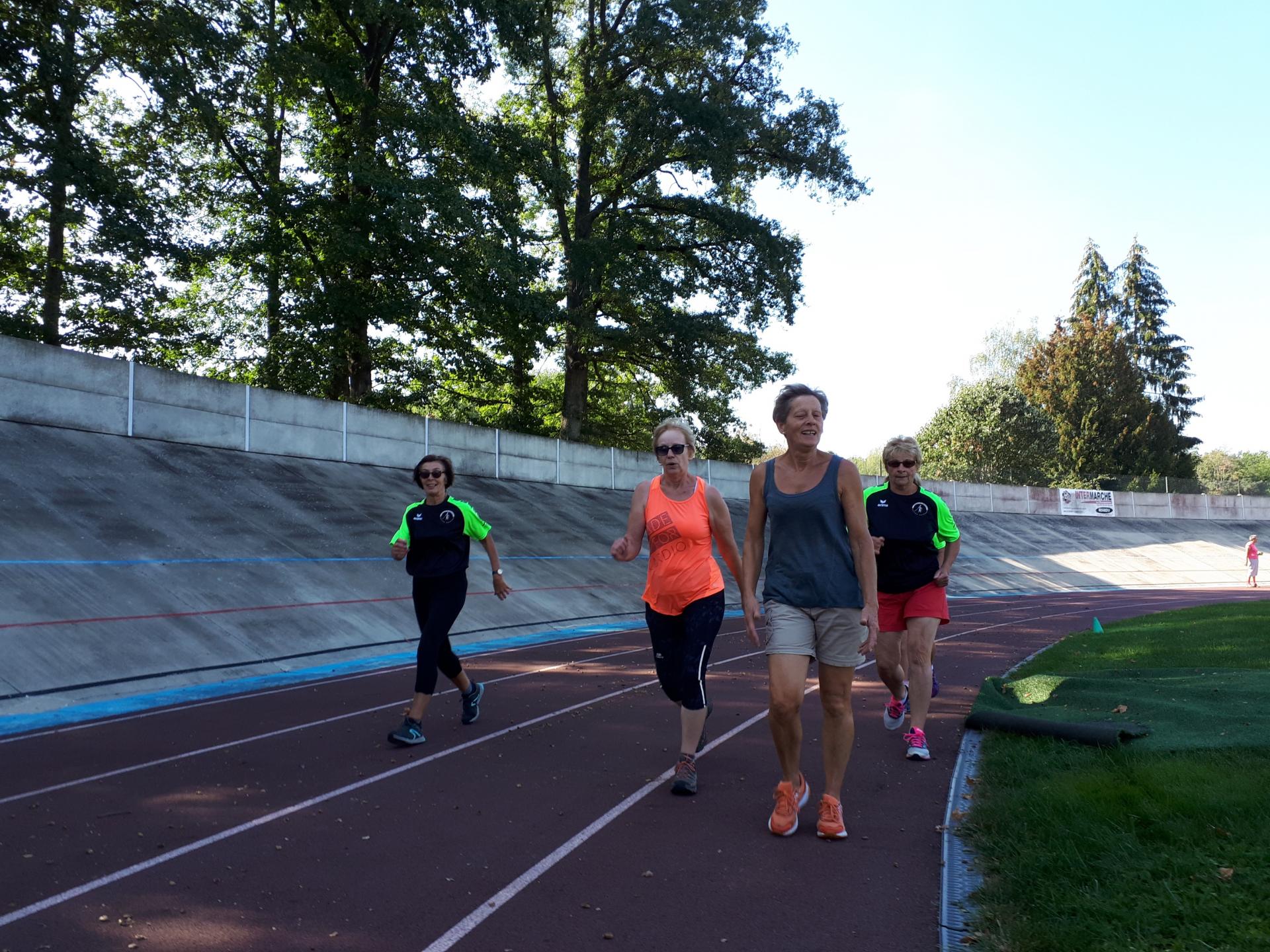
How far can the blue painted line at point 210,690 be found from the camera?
820 cm

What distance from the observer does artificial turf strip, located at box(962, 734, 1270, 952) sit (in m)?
3.40

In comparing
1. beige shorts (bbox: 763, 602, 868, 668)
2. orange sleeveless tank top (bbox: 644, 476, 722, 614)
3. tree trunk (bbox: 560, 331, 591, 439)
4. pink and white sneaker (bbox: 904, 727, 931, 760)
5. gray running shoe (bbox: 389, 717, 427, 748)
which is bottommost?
gray running shoe (bbox: 389, 717, 427, 748)

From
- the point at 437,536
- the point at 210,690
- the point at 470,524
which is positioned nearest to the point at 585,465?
the point at 210,690

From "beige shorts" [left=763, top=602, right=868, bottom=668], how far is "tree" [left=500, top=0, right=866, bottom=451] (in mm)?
26887

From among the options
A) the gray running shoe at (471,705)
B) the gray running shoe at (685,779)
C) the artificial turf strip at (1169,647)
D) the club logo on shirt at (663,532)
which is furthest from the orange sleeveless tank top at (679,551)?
the artificial turf strip at (1169,647)

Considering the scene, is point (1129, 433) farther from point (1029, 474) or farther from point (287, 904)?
point (287, 904)

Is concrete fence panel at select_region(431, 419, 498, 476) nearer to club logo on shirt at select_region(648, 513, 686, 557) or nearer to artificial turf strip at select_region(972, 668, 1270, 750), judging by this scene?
artificial turf strip at select_region(972, 668, 1270, 750)

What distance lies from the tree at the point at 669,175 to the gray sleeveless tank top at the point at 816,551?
26.7 metres

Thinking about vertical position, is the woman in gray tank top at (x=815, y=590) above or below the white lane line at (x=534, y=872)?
above

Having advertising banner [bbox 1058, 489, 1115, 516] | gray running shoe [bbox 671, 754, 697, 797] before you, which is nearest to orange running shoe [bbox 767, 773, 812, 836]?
gray running shoe [bbox 671, 754, 697, 797]

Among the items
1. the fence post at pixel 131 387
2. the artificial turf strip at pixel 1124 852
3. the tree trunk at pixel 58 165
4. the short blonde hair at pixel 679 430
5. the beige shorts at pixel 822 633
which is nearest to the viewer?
the artificial turf strip at pixel 1124 852

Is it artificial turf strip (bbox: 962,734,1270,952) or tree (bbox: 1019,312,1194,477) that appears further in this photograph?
tree (bbox: 1019,312,1194,477)

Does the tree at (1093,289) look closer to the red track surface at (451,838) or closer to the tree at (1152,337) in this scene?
the tree at (1152,337)

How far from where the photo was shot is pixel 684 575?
19.1ft
